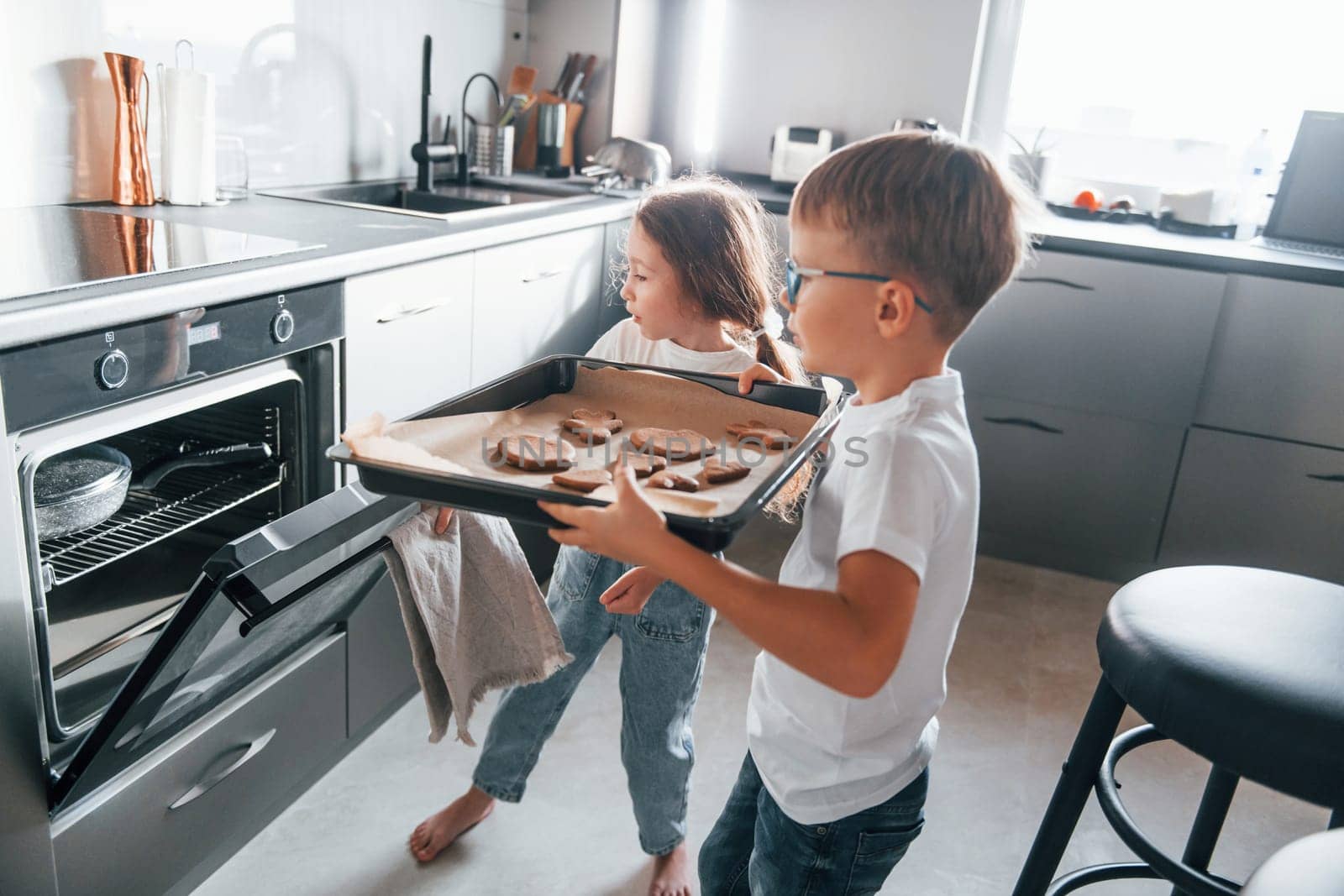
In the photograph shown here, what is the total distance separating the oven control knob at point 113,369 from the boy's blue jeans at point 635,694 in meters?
0.57

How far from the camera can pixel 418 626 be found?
1092 millimetres

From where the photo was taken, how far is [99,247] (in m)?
1.39

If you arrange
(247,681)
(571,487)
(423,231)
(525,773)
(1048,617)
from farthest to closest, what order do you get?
1. (1048,617)
2. (423,231)
3. (525,773)
4. (247,681)
5. (571,487)

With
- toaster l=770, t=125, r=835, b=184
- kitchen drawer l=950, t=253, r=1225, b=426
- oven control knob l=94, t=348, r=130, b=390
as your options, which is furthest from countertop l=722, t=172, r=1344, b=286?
oven control knob l=94, t=348, r=130, b=390

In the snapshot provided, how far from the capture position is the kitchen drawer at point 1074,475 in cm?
265

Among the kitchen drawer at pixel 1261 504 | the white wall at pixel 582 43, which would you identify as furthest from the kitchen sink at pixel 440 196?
the kitchen drawer at pixel 1261 504

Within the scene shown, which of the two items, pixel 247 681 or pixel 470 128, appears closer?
pixel 247 681

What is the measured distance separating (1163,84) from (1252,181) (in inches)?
16.8

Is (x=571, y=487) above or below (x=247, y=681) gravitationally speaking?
above

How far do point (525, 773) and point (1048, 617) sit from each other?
150 centimetres

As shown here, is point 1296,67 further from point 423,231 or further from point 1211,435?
point 423,231

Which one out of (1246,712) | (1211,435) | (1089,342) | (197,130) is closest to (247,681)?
(197,130)

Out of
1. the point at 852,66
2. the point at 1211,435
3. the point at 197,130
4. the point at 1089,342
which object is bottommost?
the point at 1211,435

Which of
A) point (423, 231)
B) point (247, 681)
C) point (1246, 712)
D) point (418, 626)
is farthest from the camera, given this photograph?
point (423, 231)
